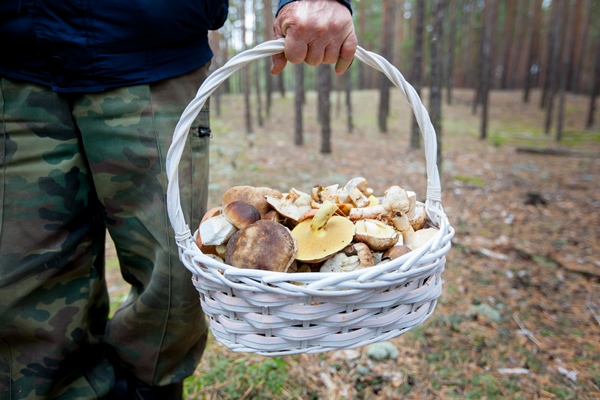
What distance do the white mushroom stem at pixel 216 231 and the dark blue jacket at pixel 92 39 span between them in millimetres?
532

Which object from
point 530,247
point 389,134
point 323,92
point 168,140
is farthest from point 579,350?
point 389,134

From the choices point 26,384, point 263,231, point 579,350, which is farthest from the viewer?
point 579,350

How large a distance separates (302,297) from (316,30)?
2.24 feet

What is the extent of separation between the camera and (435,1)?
5.43 meters

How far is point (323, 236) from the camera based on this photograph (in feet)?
3.33

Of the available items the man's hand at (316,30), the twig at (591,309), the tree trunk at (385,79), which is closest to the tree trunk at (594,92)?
the tree trunk at (385,79)

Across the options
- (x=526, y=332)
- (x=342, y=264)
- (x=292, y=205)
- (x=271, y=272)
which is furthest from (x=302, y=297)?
(x=526, y=332)

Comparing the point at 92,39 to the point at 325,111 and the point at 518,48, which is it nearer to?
the point at 325,111

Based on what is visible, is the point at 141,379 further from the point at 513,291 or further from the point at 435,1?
the point at 435,1

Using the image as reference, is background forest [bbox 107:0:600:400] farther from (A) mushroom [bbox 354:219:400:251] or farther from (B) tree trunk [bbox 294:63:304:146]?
(A) mushroom [bbox 354:219:400:251]

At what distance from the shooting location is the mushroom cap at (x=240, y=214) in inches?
42.0

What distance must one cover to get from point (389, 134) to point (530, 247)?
7.43m

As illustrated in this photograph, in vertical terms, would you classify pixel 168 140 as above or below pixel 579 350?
above

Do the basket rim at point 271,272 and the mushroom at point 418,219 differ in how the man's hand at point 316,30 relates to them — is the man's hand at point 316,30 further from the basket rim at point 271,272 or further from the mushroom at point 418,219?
the mushroom at point 418,219
